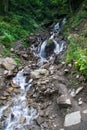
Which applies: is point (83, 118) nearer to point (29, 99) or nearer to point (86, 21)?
point (29, 99)

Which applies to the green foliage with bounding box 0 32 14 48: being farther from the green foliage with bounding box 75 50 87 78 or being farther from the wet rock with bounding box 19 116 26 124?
the wet rock with bounding box 19 116 26 124

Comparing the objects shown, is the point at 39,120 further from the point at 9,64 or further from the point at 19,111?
the point at 9,64

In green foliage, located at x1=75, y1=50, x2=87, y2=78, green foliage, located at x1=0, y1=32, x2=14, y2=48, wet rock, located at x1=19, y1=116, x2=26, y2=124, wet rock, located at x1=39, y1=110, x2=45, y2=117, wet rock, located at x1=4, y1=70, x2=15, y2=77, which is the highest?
green foliage, located at x1=0, y1=32, x2=14, y2=48

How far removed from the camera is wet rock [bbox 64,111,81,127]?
840 cm

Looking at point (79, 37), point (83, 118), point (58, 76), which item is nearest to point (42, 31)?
point (79, 37)

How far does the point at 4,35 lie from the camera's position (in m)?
16.2

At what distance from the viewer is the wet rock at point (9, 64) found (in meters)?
12.5

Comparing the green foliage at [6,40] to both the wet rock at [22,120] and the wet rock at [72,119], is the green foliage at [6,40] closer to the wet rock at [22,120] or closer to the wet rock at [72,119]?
the wet rock at [22,120]

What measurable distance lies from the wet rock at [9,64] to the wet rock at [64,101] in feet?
12.9

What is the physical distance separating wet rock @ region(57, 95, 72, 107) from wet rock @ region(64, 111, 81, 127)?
44 cm

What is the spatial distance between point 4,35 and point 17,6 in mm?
8269

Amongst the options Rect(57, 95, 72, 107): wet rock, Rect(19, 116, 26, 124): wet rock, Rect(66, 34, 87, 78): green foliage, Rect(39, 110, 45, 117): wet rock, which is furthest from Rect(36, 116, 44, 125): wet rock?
Rect(66, 34, 87, 78): green foliage

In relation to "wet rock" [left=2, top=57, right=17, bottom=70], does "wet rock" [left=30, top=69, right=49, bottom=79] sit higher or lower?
lower

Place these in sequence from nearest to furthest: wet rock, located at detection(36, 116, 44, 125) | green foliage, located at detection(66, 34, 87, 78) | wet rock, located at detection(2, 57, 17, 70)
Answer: wet rock, located at detection(36, 116, 44, 125), green foliage, located at detection(66, 34, 87, 78), wet rock, located at detection(2, 57, 17, 70)
